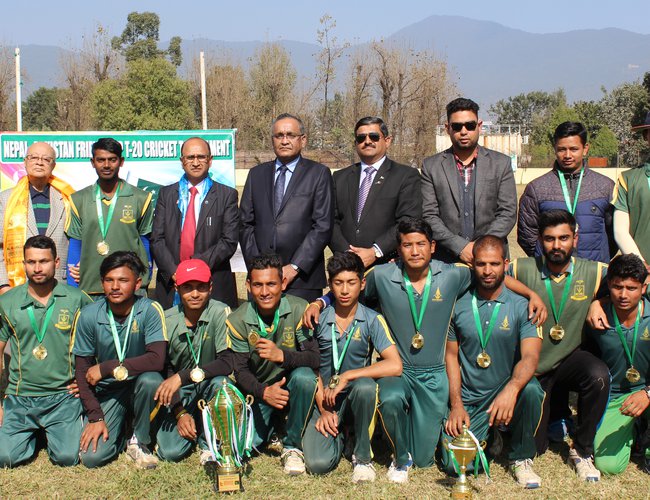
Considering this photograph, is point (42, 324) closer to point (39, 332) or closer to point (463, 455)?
point (39, 332)

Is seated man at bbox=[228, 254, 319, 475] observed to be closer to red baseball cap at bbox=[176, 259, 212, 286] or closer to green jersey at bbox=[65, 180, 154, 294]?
red baseball cap at bbox=[176, 259, 212, 286]

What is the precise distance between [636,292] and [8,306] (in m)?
4.43

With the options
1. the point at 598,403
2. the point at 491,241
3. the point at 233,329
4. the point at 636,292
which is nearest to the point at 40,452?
the point at 233,329

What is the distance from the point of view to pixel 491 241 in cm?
510

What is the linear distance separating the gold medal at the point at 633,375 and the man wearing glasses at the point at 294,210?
2411 millimetres

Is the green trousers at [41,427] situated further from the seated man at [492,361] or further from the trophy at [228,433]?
the seated man at [492,361]

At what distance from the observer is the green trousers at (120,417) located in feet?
17.3

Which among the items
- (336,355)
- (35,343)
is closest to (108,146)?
(35,343)

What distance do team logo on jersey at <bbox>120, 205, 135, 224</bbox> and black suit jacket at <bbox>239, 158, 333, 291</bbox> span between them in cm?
107

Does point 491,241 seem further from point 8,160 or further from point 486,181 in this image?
point 8,160

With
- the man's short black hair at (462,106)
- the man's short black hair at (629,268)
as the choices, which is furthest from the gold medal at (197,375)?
the man's short black hair at (629,268)

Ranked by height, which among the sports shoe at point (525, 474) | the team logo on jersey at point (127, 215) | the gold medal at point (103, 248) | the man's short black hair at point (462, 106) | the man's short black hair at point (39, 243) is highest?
the man's short black hair at point (462, 106)

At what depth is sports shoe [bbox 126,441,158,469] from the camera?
521 cm

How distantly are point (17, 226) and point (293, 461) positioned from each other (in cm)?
A: 315
